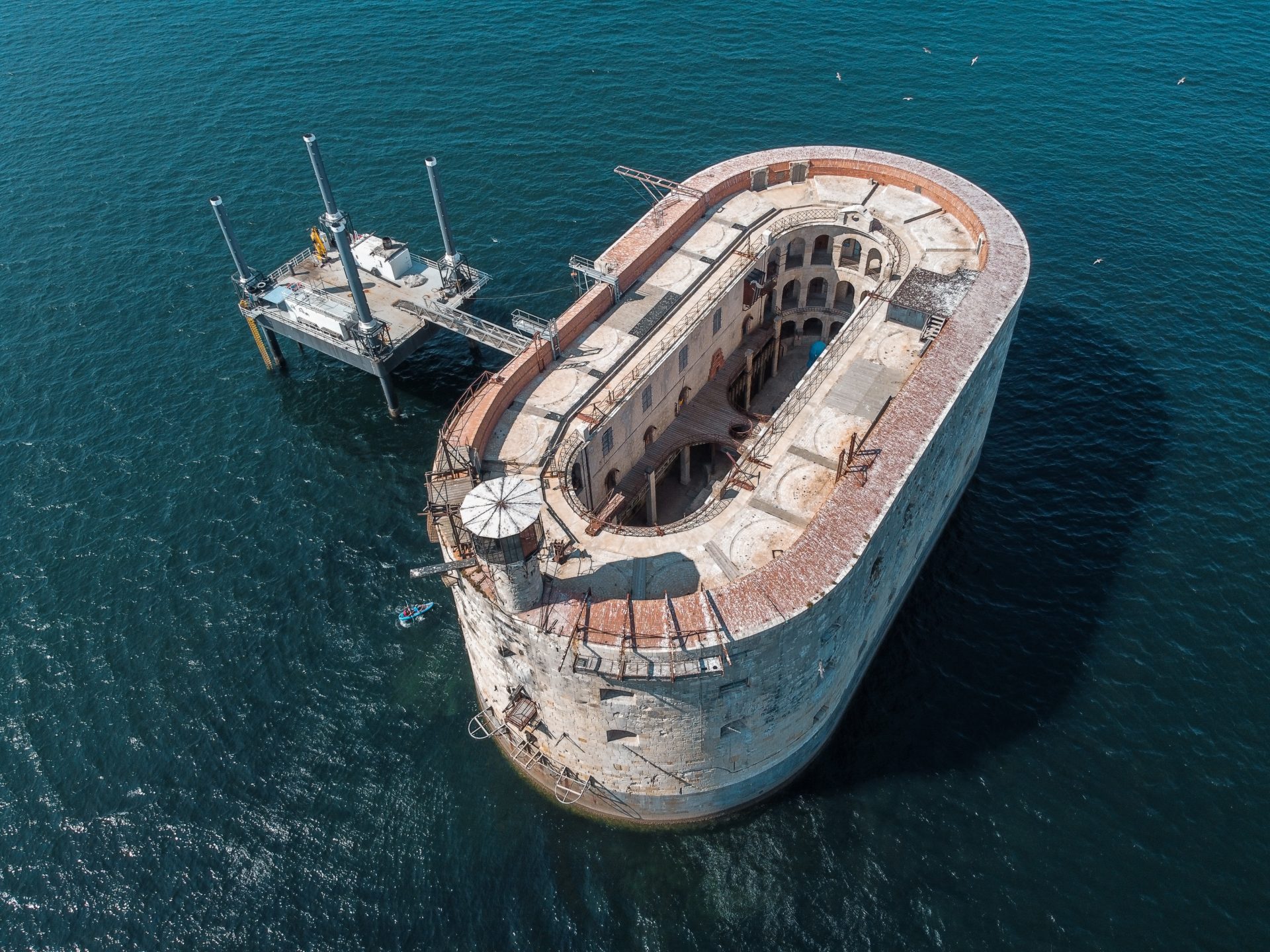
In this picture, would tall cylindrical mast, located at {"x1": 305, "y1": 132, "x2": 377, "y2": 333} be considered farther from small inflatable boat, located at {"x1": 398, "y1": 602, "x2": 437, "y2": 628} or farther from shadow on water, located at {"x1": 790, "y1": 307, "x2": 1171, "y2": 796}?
shadow on water, located at {"x1": 790, "y1": 307, "x2": 1171, "y2": 796}

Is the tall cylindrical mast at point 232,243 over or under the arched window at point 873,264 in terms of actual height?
over

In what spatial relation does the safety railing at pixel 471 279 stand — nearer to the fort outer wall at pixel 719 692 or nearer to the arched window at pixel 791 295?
the arched window at pixel 791 295

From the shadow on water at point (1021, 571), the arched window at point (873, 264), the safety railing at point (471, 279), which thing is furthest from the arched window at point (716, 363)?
the safety railing at point (471, 279)

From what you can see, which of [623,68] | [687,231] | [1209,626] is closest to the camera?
[1209,626]

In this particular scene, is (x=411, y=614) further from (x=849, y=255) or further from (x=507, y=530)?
(x=849, y=255)

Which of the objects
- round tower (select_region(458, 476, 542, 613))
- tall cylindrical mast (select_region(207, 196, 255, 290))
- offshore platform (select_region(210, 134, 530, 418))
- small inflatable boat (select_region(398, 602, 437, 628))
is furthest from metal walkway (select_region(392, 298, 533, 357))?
round tower (select_region(458, 476, 542, 613))

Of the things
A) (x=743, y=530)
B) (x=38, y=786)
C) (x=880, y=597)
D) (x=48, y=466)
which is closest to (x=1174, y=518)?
(x=880, y=597)

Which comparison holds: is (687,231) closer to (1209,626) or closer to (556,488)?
(556,488)
